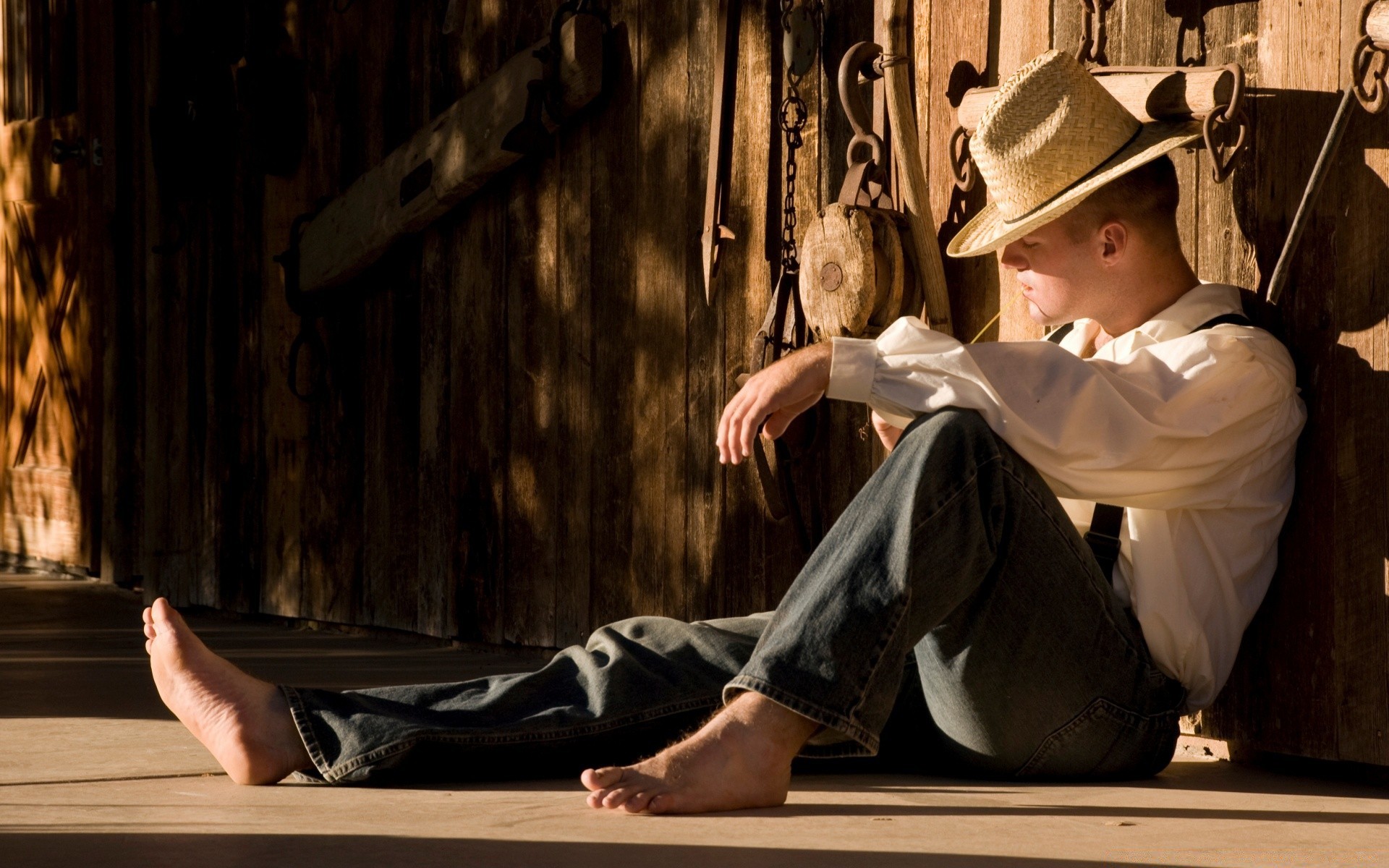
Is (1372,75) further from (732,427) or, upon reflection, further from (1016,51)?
(732,427)

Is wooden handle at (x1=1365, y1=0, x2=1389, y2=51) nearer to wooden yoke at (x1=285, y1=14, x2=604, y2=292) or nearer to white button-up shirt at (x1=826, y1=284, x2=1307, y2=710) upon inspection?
white button-up shirt at (x1=826, y1=284, x2=1307, y2=710)

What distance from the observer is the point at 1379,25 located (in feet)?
7.61

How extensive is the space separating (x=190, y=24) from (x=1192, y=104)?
3695 mm

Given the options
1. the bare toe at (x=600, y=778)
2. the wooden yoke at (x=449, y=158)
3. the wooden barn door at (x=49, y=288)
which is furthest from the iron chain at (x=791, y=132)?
the wooden barn door at (x=49, y=288)

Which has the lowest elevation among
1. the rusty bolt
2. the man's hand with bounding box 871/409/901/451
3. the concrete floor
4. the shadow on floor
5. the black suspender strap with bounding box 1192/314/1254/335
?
the concrete floor

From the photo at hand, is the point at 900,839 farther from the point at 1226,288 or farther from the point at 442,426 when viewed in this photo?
the point at 442,426

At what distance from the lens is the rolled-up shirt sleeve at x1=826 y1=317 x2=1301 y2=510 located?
215 centimetres

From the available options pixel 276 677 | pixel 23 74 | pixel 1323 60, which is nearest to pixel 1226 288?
pixel 1323 60

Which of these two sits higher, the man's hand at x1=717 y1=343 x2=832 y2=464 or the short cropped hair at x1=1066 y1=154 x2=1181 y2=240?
the short cropped hair at x1=1066 y1=154 x2=1181 y2=240

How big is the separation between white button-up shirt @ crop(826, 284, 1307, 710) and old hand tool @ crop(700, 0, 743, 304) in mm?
1145

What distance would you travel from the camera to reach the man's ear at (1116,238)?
8.21ft

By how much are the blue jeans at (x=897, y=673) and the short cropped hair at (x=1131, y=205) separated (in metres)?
0.51

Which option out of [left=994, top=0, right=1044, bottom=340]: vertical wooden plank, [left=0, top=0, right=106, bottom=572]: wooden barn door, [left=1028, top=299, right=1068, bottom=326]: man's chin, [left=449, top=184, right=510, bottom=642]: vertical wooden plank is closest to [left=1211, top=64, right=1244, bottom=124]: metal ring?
[left=1028, top=299, right=1068, bottom=326]: man's chin

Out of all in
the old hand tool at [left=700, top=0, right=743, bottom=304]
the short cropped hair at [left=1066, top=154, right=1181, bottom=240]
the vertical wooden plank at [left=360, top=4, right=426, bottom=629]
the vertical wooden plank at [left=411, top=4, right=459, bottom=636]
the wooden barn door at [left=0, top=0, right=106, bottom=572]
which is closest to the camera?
the short cropped hair at [left=1066, top=154, right=1181, bottom=240]
